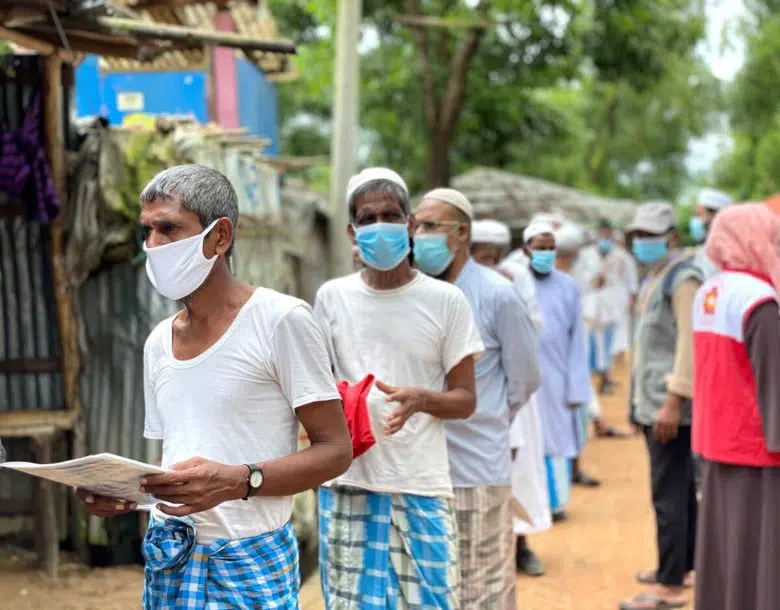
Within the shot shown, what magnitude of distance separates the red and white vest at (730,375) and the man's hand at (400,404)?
1.80 meters

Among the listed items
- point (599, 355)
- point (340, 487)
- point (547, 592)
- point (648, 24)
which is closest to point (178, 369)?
point (340, 487)

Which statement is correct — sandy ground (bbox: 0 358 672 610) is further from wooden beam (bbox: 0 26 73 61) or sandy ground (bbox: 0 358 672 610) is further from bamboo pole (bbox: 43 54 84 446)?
wooden beam (bbox: 0 26 73 61)

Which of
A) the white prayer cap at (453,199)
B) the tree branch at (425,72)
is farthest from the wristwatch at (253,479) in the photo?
the tree branch at (425,72)

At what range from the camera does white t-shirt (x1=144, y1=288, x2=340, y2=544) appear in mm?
2828

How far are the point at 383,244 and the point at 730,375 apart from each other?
1.93 metres

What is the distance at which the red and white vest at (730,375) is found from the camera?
5.05m

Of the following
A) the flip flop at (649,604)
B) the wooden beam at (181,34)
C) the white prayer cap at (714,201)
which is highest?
the wooden beam at (181,34)

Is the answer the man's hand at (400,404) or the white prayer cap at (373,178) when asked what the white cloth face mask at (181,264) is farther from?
the white prayer cap at (373,178)

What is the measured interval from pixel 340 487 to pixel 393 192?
3.51 ft

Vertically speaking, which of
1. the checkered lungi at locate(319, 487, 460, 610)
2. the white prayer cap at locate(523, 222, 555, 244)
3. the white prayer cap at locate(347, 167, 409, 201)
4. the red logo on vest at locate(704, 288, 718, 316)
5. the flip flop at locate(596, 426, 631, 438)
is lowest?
the flip flop at locate(596, 426, 631, 438)

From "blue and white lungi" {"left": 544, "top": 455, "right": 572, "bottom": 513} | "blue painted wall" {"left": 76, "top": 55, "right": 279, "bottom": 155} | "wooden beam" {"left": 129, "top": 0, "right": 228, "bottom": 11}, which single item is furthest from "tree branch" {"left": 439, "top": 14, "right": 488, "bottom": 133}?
"blue and white lungi" {"left": 544, "top": 455, "right": 572, "bottom": 513}

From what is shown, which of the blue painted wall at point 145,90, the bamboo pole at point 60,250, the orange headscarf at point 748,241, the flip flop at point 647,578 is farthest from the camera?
the blue painted wall at point 145,90

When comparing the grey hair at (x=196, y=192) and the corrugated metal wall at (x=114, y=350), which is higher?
the grey hair at (x=196, y=192)

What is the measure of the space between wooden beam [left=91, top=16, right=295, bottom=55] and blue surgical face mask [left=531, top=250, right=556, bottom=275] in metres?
2.26
